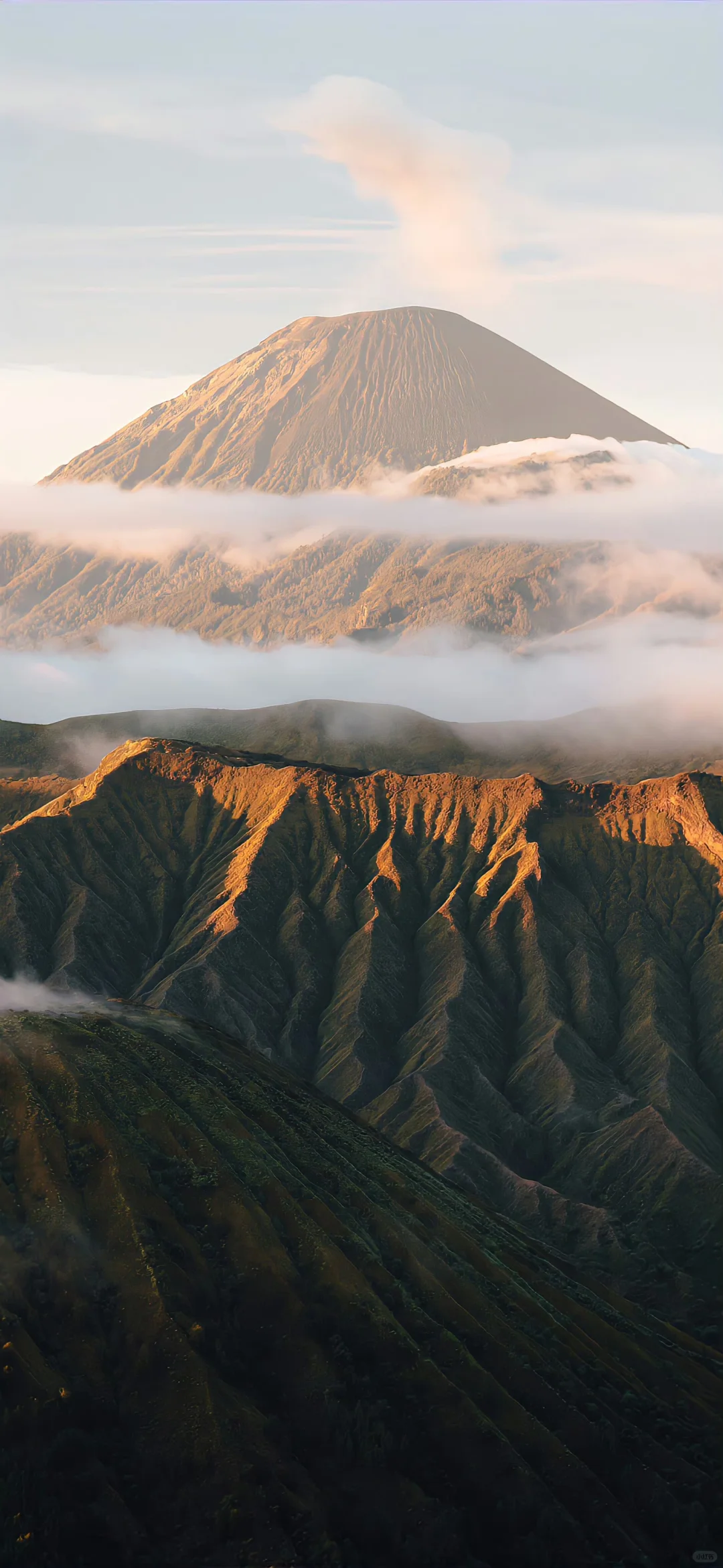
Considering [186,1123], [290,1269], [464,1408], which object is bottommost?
→ [464,1408]

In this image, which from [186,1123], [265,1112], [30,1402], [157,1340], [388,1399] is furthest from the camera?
[265,1112]

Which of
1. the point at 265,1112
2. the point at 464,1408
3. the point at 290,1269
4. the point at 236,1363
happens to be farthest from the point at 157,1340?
the point at 265,1112

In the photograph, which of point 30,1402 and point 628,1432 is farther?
point 628,1432

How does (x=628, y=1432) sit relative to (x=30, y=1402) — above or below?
below

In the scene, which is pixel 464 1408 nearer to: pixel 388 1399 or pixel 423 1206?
pixel 388 1399

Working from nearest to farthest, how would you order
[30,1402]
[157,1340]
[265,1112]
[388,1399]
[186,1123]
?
[30,1402] → [157,1340] → [388,1399] → [186,1123] → [265,1112]

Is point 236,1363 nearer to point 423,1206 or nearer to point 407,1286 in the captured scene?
point 407,1286

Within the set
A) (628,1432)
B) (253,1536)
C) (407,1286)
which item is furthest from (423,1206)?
(253,1536)
